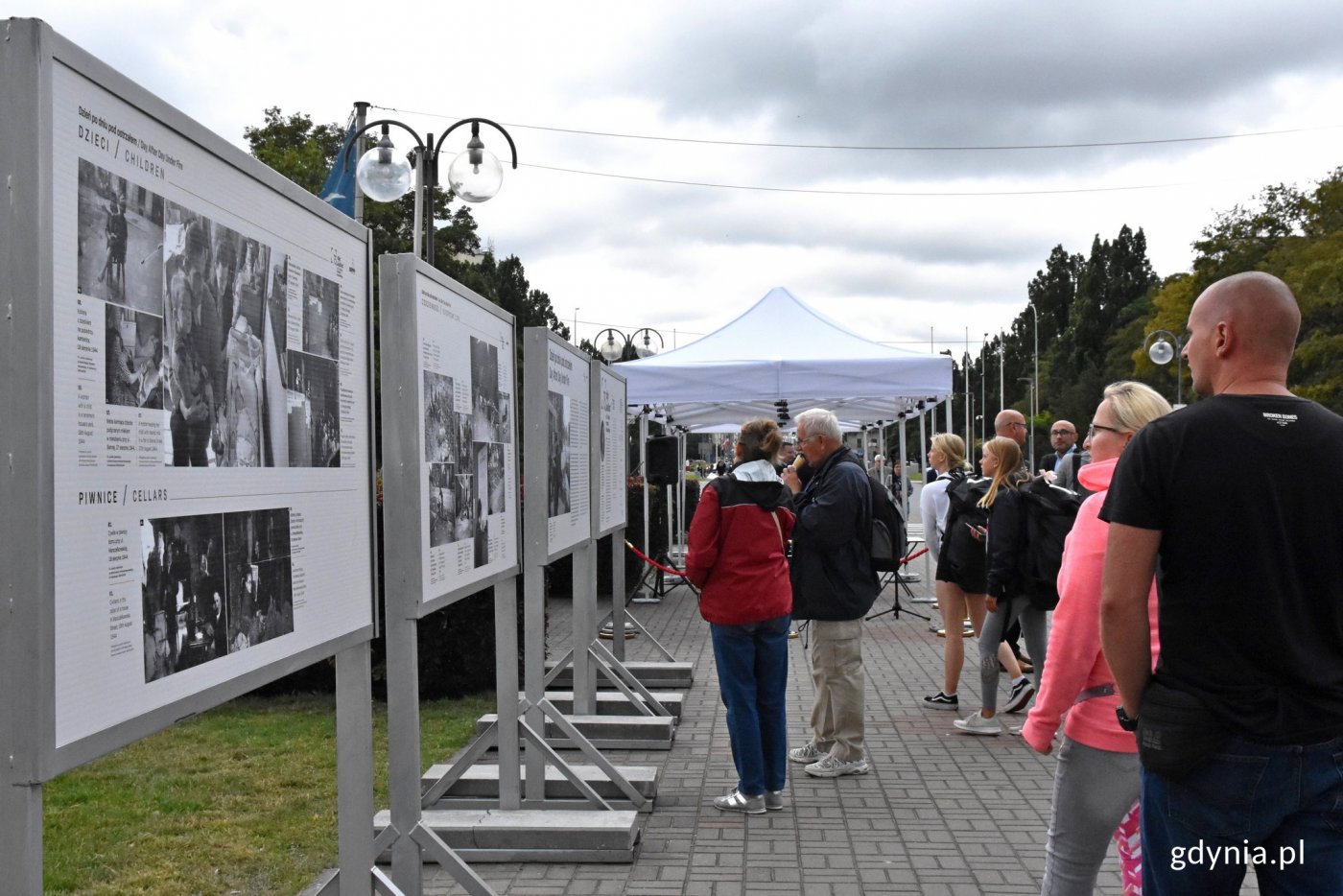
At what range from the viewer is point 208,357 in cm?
261

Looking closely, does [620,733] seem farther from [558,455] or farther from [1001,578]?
[1001,578]

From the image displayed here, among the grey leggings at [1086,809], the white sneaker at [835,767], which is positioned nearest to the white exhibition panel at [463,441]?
the grey leggings at [1086,809]

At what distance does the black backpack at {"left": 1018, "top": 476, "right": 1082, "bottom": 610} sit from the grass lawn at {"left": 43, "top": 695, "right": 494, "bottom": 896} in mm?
3651

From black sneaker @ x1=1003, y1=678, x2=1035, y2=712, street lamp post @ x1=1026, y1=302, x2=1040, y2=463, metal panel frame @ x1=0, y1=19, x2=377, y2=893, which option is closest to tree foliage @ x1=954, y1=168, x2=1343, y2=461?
street lamp post @ x1=1026, y1=302, x2=1040, y2=463

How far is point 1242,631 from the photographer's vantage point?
8.49 ft

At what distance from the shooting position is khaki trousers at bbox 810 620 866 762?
7.33 m

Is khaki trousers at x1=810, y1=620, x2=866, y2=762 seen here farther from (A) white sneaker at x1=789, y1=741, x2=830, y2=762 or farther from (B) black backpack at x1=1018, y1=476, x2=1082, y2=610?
(B) black backpack at x1=1018, y1=476, x2=1082, y2=610

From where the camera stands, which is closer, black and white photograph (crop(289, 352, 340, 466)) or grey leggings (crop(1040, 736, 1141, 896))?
black and white photograph (crop(289, 352, 340, 466))

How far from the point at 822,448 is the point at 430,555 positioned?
3.46 m

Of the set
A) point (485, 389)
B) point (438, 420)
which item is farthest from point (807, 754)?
point (438, 420)

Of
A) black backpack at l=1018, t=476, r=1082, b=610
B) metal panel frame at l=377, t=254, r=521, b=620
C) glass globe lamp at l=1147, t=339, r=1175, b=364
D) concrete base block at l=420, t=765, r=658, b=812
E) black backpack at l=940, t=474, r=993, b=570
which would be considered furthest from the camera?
glass globe lamp at l=1147, t=339, r=1175, b=364

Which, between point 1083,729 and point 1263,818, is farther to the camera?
point 1083,729

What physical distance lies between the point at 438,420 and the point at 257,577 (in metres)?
1.69

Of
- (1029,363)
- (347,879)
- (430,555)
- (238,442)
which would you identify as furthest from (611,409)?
(1029,363)
